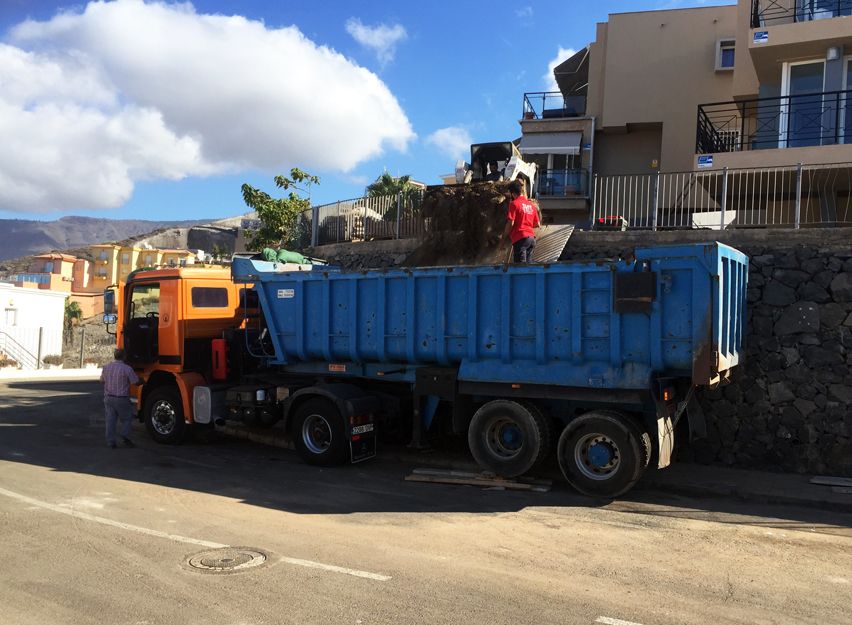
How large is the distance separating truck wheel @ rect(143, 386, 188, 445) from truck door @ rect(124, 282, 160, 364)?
0.59 m

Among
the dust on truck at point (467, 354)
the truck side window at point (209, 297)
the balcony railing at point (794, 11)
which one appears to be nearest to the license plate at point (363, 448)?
the dust on truck at point (467, 354)

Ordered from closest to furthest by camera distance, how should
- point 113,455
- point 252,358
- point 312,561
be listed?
point 312,561 < point 113,455 < point 252,358

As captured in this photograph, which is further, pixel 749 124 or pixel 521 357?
pixel 749 124

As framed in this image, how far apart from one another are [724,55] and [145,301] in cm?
1881

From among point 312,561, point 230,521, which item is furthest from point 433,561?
point 230,521

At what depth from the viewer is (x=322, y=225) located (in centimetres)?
1695

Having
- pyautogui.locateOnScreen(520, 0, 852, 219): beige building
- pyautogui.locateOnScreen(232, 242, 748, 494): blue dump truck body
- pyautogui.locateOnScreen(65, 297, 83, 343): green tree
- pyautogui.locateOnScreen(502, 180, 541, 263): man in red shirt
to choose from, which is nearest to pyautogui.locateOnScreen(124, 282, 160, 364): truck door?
pyautogui.locateOnScreen(232, 242, 748, 494): blue dump truck body

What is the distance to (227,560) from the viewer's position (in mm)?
5109

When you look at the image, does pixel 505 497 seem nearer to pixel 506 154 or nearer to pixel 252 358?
pixel 252 358

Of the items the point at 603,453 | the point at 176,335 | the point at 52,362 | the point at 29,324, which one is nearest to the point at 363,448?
the point at 603,453

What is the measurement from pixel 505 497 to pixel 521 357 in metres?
1.62

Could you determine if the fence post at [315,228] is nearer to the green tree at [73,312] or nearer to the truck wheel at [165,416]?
the truck wheel at [165,416]

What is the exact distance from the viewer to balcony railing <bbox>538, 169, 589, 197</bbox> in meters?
22.7

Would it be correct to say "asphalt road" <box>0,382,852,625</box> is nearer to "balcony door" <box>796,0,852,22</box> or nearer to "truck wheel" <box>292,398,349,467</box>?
"truck wheel" <box>292,398,349,467</box>
